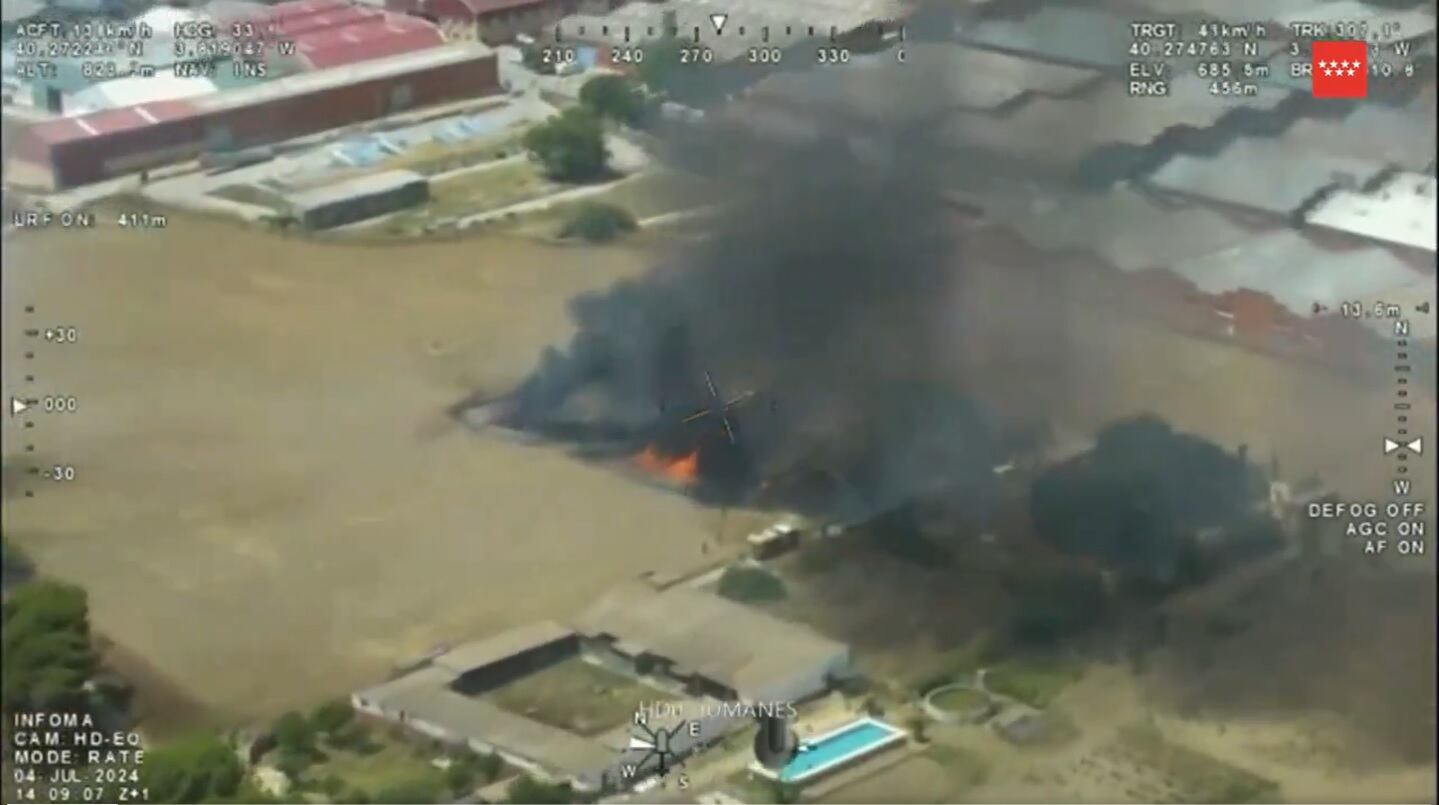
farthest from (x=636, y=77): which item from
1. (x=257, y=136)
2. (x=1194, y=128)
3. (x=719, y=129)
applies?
(x=1194, y=128)

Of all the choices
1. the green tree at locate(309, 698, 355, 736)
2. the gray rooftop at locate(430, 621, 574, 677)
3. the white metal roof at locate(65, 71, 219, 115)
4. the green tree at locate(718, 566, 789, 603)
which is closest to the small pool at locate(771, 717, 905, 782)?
the green tree at locate(718, 566, 789, 603)

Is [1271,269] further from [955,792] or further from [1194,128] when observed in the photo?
[955,792]

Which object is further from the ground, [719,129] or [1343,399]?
[719,129]

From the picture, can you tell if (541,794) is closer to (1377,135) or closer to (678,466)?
(678,466)

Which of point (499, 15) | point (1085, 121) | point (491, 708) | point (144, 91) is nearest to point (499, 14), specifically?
point (499, 15)

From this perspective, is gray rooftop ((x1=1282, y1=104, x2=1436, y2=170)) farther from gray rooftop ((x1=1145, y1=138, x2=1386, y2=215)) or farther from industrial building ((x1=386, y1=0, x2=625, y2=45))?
industrial building ((x1=386, y1=0, x2=625, y2=45))

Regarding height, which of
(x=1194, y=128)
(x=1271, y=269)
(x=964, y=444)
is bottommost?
(x=964, y=444)
